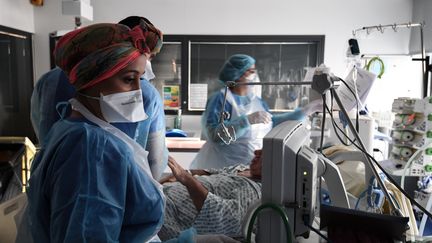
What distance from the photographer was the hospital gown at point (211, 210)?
145 centimetres

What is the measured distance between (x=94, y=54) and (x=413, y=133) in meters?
2.03

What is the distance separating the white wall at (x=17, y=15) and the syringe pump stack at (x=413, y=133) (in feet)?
10.8

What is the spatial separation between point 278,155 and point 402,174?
1.59 meters

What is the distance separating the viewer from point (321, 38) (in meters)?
3.59

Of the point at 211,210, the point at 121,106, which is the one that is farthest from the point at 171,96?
the point at 121,106

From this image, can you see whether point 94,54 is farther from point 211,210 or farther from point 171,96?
point 171,96

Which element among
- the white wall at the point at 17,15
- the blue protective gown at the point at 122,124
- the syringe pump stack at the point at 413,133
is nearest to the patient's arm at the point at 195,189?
the blue protective gown at the point at 122,124

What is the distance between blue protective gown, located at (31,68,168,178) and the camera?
1312 mm

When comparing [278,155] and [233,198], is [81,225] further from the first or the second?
[233,198]

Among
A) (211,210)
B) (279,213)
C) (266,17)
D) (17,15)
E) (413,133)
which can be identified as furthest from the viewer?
(266,17)

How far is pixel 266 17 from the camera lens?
11.9 ft

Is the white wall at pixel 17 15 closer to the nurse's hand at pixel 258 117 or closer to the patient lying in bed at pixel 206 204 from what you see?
the nurse's hand at pixel 258 117

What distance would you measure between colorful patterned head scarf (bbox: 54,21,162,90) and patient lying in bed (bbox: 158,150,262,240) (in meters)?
0.78

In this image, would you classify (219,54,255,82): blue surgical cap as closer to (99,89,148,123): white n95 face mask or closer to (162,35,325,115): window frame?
(162,35,325,115): window frame
